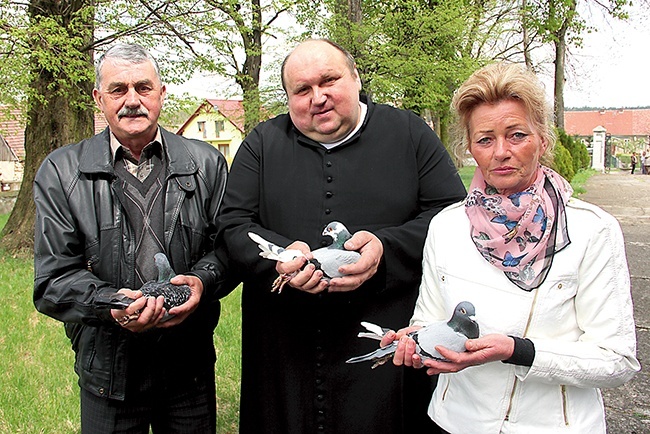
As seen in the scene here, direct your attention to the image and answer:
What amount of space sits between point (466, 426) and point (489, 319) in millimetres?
390

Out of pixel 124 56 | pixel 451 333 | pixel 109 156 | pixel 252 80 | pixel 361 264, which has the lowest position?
pixel 451 333

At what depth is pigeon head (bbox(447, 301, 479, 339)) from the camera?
5.62 feet

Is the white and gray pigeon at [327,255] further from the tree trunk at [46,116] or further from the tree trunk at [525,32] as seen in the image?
the tree trunk at [525,32]

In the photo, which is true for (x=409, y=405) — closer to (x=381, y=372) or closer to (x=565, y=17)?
(x=381, y=372)

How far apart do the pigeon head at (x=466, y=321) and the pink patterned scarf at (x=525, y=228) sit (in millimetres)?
184

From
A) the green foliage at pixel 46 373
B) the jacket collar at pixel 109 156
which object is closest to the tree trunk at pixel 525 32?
the green foliage at pixel 46 373

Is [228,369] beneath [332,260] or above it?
beneath

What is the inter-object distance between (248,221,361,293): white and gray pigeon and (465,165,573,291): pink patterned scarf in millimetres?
488

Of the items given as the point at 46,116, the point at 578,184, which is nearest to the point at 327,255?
the point at 46,116

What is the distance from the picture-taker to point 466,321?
1.71m

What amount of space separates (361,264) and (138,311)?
868 mm

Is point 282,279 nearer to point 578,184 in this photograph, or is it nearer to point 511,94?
point 511,94

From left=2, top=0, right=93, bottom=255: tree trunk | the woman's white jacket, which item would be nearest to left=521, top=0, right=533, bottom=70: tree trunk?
left=2, top=0, right=93, bottom=255: tree trunk

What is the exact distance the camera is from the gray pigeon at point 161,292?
2.10m
